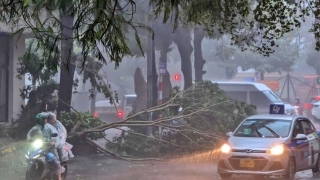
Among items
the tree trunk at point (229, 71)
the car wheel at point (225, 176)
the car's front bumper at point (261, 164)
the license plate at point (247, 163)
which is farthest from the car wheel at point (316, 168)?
the tree trunk at point (229, 71)

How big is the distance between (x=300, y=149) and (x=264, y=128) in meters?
0.92

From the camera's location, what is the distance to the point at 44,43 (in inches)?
303

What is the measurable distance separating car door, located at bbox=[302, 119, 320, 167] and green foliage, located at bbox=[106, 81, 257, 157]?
3.18m

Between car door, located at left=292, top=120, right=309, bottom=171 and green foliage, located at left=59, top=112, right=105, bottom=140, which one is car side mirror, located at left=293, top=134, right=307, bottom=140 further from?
green foliage, located at left=59, top=112, right=105, bottom=140

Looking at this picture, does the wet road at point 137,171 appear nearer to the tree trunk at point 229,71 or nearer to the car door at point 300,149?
the car door at point 300,149

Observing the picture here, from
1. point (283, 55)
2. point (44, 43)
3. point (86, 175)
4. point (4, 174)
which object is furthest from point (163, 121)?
point (283, 55)

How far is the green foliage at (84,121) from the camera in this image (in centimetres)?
1806

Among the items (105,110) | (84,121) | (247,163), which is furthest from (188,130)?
(105,110)

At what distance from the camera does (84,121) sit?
59.3 ft

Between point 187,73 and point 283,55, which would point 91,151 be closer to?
point 187,73

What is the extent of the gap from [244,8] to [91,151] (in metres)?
10.5

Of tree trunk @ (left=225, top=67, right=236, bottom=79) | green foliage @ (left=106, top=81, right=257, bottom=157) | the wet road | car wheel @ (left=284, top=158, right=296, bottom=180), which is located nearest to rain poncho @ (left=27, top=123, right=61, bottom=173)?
the wet road

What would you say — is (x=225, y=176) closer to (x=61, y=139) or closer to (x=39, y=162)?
(x=61, y=139)

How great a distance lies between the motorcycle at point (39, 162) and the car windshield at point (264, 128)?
433 cm
